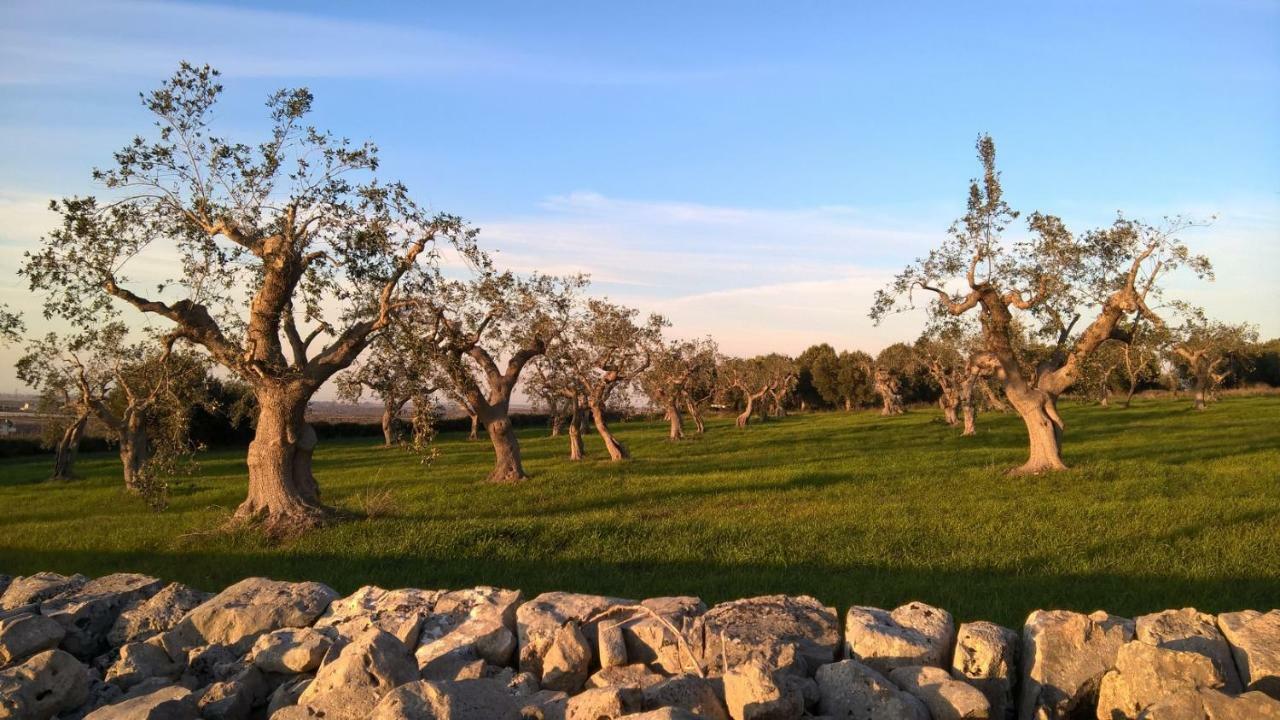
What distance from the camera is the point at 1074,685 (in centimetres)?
513

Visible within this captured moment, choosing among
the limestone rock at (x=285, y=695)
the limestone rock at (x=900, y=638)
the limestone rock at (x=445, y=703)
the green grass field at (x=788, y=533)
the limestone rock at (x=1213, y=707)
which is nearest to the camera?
the limestone rock at (x=1213, y=707)

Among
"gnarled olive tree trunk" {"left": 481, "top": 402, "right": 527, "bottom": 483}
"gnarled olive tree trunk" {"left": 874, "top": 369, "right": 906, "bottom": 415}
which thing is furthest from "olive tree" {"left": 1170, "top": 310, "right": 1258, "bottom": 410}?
"gnarled olive tree trunk" {"left": 481, "top": 402, "right": 527, "bottom": 483}

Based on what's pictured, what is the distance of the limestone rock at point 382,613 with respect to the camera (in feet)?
20.2

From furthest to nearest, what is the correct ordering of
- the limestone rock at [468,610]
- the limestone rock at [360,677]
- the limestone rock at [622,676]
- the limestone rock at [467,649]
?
1. the limestone rock at [468,610]
2. the limestone rock at [467,649]
3. the limestone rock at [622,676]
4. the limestone rock at [360,677]

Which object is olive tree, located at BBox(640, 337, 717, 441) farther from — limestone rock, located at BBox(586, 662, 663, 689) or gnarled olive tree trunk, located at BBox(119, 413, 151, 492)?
limestone rock, located at BBox(586, 662, 663, 689)

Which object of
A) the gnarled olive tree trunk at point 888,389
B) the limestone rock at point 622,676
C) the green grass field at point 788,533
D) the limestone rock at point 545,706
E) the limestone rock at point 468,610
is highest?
the gnarled olive tree trunk at point 888,389

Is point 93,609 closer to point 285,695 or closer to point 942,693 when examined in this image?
point 285,695

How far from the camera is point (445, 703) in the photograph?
15.2 ft

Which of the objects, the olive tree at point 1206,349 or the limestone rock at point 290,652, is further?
the olive tree at point 1206,349

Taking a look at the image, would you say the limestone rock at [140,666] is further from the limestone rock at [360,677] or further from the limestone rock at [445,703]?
the limestone rock at [445,703]

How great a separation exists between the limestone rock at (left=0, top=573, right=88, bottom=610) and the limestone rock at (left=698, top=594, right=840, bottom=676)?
19.3 ft

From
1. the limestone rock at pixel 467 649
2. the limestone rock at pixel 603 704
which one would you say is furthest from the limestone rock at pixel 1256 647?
the limestone rock at pixel 467 649

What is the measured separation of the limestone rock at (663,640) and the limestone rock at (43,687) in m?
3.49

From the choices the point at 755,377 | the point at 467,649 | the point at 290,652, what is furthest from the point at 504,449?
the point at 755,377
